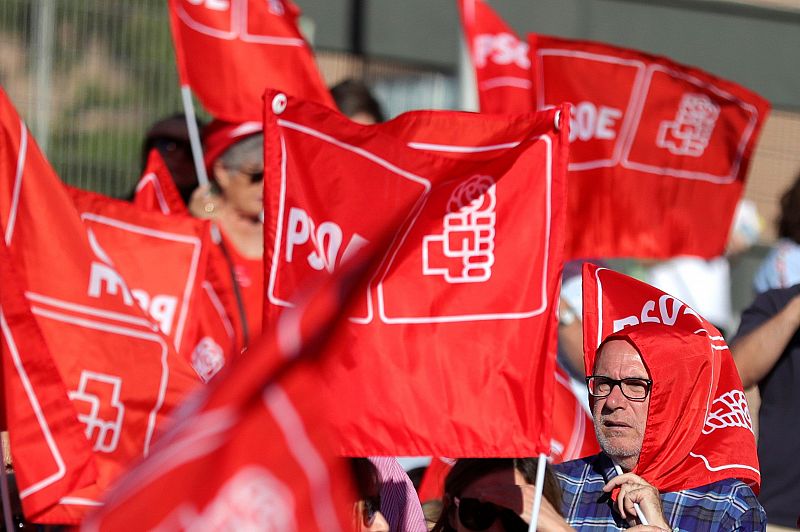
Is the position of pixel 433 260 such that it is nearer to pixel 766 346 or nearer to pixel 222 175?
pixel 766 346

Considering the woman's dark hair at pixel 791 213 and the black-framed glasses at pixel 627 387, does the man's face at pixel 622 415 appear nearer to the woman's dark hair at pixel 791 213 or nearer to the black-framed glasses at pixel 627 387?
the black-framed glasses at pixel 627 387

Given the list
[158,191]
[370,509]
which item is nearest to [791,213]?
[158,191]

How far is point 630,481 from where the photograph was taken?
3.99 metres

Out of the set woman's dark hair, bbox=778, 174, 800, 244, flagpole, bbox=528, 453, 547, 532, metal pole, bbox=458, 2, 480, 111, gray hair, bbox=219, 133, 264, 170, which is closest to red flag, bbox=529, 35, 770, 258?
woman's dark hair, bbox=778, 174, 800, 244

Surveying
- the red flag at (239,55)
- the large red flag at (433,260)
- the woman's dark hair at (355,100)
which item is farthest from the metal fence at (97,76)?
the large red flag at (433,260)

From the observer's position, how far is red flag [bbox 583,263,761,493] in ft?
13.3

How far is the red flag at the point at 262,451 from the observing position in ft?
8.18

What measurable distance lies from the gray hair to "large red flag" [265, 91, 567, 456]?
59.9 inches

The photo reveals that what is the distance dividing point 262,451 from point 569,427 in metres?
2.99

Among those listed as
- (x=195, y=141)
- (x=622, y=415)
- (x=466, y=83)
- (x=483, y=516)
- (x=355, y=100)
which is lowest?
(x=483, y=516)

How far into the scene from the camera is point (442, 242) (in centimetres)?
434

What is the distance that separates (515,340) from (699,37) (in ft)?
20.3

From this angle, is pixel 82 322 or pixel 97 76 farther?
pixel 97 76

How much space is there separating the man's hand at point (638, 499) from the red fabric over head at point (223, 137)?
2.68 m
